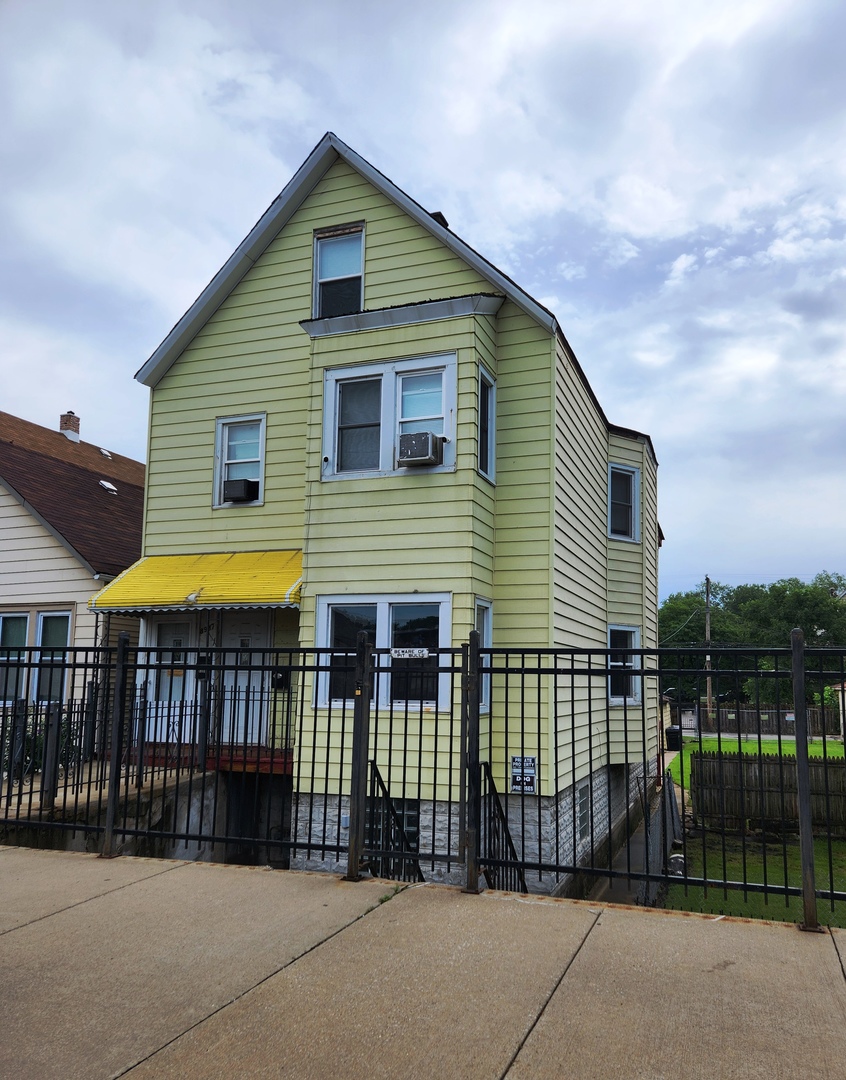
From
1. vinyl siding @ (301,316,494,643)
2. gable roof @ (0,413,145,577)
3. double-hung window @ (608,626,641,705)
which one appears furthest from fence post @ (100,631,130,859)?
double-hung window @ (608,626,641,705)

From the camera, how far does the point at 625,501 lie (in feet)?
56.2

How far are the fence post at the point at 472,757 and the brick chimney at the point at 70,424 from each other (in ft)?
71.0

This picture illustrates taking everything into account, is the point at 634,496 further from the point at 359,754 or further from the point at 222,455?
the point at 359,754

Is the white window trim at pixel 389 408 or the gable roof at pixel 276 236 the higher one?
the gable roof at pixel 276 236

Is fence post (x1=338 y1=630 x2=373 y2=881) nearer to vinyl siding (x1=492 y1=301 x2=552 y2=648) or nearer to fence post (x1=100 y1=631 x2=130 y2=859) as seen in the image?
fence post (x1=100 y1=631 x2=130 y2=859)

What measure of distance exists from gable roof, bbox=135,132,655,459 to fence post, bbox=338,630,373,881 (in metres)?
7.24

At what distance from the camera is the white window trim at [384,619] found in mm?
11000

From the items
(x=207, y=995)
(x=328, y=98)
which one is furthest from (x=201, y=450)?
(x=207, y=995)

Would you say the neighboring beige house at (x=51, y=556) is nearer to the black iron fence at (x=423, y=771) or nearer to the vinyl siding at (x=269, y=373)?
the black iron fence at (x=423, y=771)

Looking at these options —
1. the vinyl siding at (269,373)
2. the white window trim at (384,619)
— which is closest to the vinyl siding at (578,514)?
the white window trim at (384,619)

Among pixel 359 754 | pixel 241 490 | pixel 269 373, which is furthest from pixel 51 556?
pixel 359 754

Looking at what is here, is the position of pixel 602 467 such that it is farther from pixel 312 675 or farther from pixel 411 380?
pixel 312 675

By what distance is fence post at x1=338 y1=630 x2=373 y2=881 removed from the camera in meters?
6.33

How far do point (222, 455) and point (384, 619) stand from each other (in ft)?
16.3
